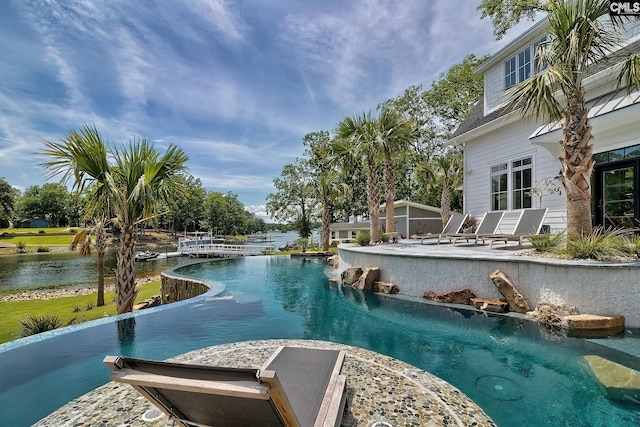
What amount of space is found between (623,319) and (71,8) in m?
15.0

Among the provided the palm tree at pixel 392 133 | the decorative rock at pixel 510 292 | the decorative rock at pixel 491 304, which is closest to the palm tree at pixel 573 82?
the decorative rock at pixel 510 292

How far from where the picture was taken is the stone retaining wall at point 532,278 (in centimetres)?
577

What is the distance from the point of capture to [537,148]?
11.1m

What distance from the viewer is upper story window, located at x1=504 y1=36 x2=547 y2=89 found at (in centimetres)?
1135

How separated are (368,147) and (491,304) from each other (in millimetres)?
8199

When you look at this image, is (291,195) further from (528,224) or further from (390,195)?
(528,224)

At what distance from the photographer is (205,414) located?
6.65ft

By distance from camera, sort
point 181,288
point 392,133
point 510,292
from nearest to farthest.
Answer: point 510,292 < point 181,288 < point 392,133

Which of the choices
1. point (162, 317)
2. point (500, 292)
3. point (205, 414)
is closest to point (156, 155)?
point (162, 317)

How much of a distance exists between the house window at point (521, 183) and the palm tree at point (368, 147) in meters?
5.52

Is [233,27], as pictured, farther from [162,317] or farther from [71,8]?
[162,317]

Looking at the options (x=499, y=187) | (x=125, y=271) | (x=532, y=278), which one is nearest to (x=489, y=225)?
(x=499, y=187)

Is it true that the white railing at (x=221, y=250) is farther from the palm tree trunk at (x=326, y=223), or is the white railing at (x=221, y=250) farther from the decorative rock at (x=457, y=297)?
the decorative rock at (x=457, y=297)

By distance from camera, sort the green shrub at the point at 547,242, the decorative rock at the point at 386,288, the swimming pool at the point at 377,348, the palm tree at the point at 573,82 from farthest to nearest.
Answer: the decorative rock at the point at 386,288, the green shrub at the point at 547,242, the palm tree at the point at 573,82, the swimming pool at the point at 377,348
